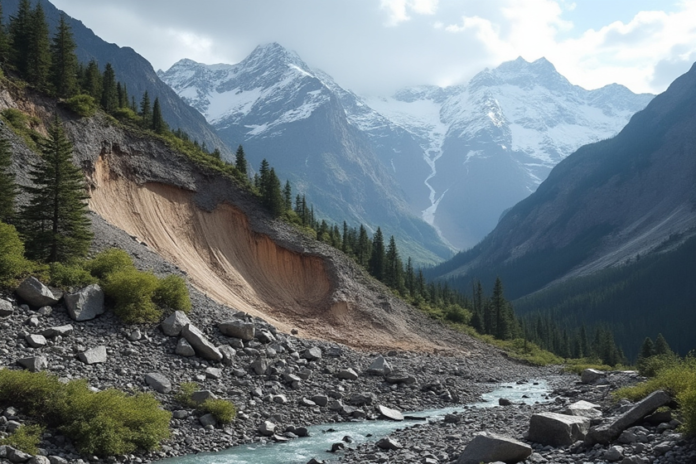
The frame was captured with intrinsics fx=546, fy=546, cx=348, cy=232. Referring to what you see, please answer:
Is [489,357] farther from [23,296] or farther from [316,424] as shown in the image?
[23,296]

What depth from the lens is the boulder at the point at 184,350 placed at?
29.4m

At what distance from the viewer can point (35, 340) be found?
25.4 m

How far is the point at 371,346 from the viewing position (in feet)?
168

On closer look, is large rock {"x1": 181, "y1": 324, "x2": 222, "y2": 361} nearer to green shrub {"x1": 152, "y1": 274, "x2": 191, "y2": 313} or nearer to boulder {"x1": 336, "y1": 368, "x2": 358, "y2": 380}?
green shrub {"x1": 152, "y1": 274, "x2": 191, "y2": 313}

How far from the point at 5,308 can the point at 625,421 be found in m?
27.4

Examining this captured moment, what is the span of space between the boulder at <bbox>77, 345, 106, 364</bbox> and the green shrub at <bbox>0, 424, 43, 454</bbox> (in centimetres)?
620

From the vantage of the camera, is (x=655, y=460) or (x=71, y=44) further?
(x=71, y=44)

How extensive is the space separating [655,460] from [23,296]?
28698 millimetres

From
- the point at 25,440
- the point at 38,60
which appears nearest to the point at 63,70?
the point at 38,60

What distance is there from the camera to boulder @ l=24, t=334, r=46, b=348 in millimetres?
25344

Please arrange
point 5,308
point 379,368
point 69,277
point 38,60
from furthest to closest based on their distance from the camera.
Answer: point 38,60
point 379,368
point 69,277
point 5,308

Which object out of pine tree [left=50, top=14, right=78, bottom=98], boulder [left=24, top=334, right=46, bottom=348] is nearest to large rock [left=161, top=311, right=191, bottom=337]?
boulder [left=24, top=334, right=46, bottom=348]

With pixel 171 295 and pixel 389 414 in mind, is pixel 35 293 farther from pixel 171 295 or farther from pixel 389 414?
pixel 389 414

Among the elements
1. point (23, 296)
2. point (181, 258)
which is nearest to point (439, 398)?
point (23, 296)
